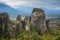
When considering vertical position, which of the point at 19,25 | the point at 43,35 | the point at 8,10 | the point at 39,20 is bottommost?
A: the point at 43,35

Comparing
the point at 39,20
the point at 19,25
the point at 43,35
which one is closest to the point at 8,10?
the point at 19,25

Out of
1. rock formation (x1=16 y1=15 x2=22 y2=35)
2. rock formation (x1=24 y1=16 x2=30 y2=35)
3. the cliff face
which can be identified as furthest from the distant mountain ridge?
the cliff face

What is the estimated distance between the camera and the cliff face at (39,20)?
11.7 ft

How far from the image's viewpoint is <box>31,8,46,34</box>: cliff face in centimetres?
356

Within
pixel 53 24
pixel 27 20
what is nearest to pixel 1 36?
pixel 27 20

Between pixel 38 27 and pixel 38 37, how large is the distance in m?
0.24

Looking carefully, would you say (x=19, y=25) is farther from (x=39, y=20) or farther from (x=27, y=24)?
(x=39, y=20)

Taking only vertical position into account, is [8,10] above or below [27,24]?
above

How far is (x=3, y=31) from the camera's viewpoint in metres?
3.55

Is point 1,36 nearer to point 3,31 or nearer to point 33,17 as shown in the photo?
point 3,31

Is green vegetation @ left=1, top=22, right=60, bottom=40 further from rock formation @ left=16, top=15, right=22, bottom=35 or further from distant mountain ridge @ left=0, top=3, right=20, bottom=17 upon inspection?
distant mountain ridge @ left=0, top=3, right=20, bottom=17

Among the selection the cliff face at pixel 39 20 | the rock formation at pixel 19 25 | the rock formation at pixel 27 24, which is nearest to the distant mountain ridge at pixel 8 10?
the rock formation at pixel 19 25

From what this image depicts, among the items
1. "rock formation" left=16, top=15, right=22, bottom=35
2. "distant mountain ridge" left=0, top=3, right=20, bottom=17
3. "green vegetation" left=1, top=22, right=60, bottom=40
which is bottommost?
"green vegetation" left=1, top=22, right=60, bottom=40

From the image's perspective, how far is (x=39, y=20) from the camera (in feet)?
11.8
